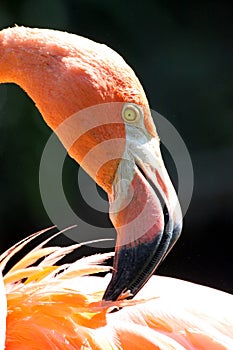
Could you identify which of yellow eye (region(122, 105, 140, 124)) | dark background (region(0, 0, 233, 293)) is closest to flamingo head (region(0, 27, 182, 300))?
yellow eye (region(122, 105, 140, 124))

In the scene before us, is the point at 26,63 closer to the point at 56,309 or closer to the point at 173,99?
the point at 56,309

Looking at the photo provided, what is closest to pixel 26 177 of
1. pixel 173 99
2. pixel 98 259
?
pixel 173 99

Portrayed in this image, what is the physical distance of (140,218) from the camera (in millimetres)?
1961

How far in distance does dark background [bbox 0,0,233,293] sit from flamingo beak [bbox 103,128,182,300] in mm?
2583

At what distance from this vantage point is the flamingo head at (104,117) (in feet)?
6.53

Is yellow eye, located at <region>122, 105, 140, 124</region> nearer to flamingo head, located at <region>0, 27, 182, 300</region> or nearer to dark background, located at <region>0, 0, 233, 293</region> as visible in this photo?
flamingo head, located at <region>0, 27, 182, 300</region>

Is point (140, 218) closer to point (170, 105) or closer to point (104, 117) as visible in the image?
point (104, 117)

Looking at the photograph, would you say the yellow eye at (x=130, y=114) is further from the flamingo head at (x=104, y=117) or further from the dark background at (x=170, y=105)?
the dark background at (x=170, y=105)

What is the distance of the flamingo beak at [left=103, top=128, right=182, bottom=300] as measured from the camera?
195 centimetres

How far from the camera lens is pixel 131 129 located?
207cm

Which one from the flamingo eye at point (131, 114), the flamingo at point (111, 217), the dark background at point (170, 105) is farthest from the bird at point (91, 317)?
the dark background at point (170, 105)

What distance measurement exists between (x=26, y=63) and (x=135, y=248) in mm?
491

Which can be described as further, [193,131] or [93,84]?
[193,131]

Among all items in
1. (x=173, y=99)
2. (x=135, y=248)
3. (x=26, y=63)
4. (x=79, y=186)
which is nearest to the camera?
(x=135, y=248)
